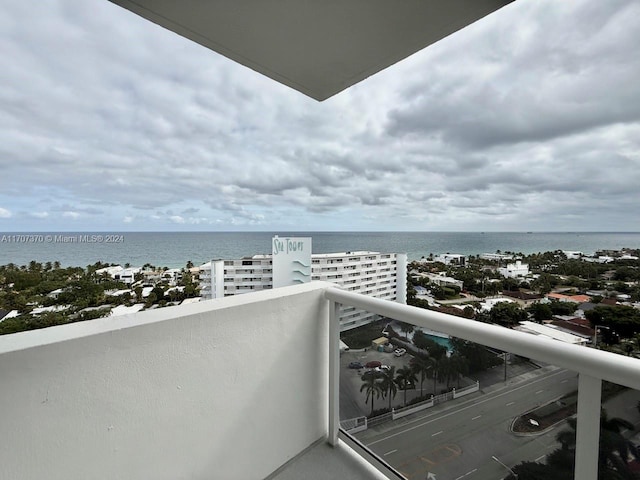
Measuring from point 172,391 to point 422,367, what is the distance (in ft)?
3.13

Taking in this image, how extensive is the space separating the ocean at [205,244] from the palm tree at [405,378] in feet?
4.94

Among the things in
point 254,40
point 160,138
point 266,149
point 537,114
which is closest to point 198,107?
point 160,138

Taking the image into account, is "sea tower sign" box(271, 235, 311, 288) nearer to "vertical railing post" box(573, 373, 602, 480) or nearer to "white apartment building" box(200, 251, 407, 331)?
"white apartment building" box(200, 251, 407, 331)

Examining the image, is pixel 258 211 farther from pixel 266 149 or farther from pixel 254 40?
pixel 254 40

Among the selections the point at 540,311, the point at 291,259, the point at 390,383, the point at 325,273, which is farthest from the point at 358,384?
the point at 291,259

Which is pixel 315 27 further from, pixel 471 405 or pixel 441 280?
pixel 441 280

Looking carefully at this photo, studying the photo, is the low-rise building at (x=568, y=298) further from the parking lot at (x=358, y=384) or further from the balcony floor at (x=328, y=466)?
the balcony floor at (x=328, y=466)

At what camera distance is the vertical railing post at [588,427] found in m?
0.66

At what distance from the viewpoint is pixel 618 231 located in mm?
1767

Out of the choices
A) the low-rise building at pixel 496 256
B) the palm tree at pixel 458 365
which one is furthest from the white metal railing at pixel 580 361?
the low-rise building at pixel 496 256

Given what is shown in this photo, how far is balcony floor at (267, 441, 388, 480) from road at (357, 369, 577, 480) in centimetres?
16

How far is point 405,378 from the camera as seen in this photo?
1159 mm

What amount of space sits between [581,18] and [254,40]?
228cm

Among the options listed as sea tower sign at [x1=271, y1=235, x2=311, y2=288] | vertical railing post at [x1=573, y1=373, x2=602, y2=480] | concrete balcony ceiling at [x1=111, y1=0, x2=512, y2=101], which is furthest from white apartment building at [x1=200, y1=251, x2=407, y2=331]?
concrete balcony ceiling at [x1=111, y1=0, x2=512, y2=101]
